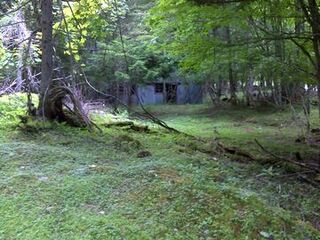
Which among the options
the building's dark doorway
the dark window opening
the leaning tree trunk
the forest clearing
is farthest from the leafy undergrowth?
the dark window opening

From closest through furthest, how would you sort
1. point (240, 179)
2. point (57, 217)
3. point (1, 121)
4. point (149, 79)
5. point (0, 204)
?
point (57, 217) < point (0, 204) < point (240, 179) < point (1, 121) < point (149, 79)

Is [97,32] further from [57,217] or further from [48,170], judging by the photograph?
[57,217]

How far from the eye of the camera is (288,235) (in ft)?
12.7

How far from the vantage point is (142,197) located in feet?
14.3

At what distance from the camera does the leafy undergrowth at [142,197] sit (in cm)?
379

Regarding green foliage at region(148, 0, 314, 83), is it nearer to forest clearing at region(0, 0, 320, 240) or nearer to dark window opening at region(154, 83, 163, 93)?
forest clearing at region(0, 0, 320, 240)

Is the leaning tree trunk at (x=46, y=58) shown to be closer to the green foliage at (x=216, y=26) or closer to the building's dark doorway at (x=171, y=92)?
the green foliage at (x=216, y=26)

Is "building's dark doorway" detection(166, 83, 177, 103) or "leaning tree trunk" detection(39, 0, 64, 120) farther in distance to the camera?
"building's dark doorway" detection(166, 83, 177, 103)

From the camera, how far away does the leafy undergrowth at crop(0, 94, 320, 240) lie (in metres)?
3.79

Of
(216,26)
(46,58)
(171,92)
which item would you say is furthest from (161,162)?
(171,92)

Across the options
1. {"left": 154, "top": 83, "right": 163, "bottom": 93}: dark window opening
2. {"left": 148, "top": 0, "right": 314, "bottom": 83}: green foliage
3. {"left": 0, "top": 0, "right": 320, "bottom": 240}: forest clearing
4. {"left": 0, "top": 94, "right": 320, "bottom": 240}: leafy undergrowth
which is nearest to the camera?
{"left": 0, "top": 94, "right": 320, "bottom": 240}: leafy undergrowth

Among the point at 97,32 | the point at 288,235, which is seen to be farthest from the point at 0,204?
the point at 97,32

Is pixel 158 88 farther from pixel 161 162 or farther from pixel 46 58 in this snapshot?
pixel 161 162

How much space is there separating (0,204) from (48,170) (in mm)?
1049
